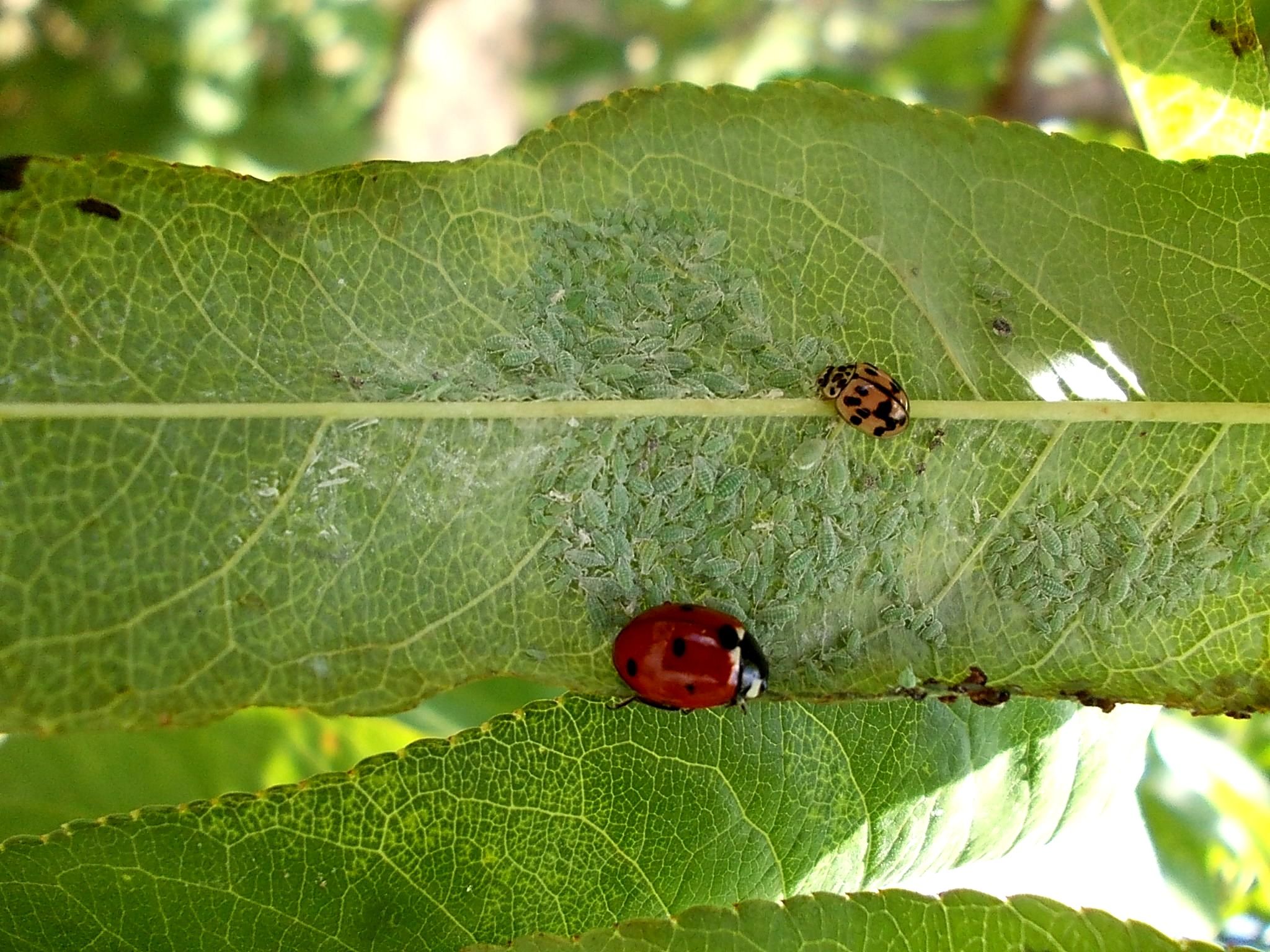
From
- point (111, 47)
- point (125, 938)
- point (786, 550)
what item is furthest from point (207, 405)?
point (111, 47)

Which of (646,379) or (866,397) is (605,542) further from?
(866,397)

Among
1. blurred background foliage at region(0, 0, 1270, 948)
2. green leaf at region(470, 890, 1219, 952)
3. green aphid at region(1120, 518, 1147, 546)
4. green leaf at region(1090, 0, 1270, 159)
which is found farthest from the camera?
blurred background foliage at region(0, 0, 1270, 948)

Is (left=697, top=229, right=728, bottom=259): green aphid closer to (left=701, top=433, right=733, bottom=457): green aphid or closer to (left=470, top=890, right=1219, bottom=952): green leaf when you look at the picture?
(left=701, top=433, right=733, bottom=457): green aphid

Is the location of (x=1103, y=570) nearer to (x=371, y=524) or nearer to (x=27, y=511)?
(x=371, y=524)

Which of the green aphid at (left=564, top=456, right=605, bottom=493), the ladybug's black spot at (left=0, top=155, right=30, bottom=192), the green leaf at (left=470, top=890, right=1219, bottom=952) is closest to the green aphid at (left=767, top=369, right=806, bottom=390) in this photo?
the green aphid at (left=564, top=456, right=605, bottom=493)

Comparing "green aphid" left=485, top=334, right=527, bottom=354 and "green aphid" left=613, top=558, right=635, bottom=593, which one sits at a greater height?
"green aphid" left=485, top=334, right=527, bottom=354

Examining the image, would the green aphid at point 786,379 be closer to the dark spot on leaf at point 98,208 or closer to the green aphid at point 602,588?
the green aphid at point 602,588

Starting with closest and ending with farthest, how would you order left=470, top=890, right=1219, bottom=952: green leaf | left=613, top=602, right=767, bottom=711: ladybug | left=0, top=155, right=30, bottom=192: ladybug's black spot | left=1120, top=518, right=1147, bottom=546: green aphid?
1. left=470, top=890, right=1219, bottom=952: green leaf
2. left=0, top=155, right=30, bottom=192: ladybug's black spot
3. left=613, top=602, right=767, bottom=711: ladybug
4. left=1120, top=518, right=1147, bottom=546: green aphid
